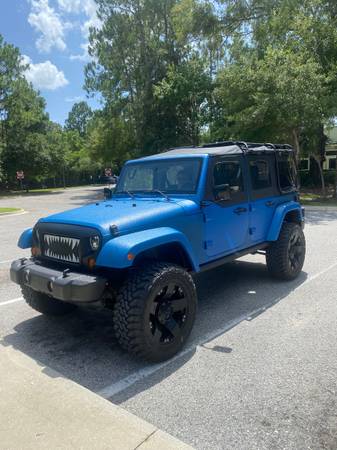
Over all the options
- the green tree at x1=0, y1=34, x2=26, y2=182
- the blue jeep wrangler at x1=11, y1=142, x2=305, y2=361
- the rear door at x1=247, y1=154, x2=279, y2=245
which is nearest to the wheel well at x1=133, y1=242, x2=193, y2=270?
the blue jeep wrangler at x1=11, y1=142, x2=305, y2=361

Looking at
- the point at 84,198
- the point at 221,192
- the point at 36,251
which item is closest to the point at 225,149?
the point at 221,192

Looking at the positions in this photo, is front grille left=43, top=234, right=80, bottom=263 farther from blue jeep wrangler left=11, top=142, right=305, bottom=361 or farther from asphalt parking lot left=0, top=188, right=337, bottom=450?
asphalt parking lot left=0, top=188, right=337, bottom=450

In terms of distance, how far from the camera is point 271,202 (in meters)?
5.84

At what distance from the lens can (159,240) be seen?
3.71m

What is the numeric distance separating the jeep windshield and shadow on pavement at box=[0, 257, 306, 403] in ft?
5.15

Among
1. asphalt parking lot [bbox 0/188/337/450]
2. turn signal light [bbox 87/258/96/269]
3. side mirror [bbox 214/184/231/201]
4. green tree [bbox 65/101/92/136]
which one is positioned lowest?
asphalt parking lot [bbox 0/188/337/450]

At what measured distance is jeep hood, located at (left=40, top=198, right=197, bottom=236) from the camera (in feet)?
12.4

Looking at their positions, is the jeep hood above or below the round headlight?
above

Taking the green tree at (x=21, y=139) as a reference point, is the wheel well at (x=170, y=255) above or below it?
below

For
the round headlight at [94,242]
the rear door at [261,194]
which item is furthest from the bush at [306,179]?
the round headlight at [94,242]

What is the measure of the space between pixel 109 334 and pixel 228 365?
1415 millimetres

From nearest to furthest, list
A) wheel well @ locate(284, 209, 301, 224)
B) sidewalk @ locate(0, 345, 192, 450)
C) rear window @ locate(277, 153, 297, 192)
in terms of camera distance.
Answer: sidewalk @ locate(0, 345, 192, 450) → rear window @ locate(277, 153, 297, 192) → wheel well @ locate(284, 209, 301, 224)

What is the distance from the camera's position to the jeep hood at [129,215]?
3.78m

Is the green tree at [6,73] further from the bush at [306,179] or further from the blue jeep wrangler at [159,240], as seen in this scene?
the blue jeep wrangler at [159,240]
